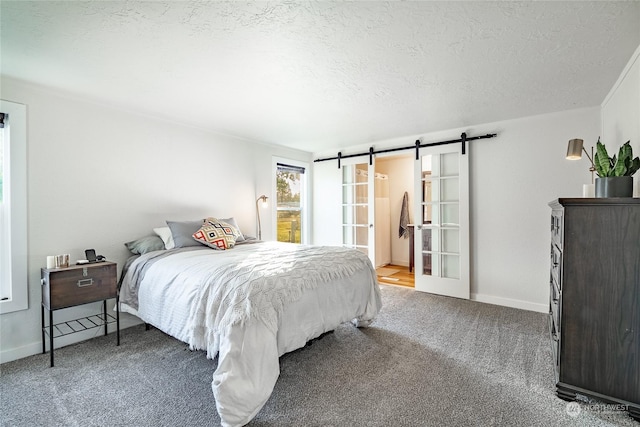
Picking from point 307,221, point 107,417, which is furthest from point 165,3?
point 307,221

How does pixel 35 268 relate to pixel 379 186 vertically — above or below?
below

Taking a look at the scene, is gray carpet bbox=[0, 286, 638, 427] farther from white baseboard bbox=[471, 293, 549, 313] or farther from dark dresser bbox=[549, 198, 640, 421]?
white baseboard bbox=[471, 293, 549, 313]

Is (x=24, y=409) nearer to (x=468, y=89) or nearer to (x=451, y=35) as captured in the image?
(x=451, y=35)

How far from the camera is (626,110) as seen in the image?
96.0 inches

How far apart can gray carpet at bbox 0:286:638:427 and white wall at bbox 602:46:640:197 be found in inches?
67.2

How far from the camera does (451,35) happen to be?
6.28ft

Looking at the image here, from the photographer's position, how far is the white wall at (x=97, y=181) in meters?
2.64

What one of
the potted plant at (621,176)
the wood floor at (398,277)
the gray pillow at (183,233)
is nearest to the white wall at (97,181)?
the gray pillow at (183,233)

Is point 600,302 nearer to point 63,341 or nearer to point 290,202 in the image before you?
point 63,341

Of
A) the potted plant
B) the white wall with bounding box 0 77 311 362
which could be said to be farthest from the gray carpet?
the potted plant

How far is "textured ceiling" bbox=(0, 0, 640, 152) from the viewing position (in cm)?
169

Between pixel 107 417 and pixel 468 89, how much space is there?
3638mm

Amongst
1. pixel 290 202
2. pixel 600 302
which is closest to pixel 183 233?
pixel 290 202

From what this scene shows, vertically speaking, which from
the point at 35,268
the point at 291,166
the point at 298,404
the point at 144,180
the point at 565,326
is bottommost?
the point at 298,404
